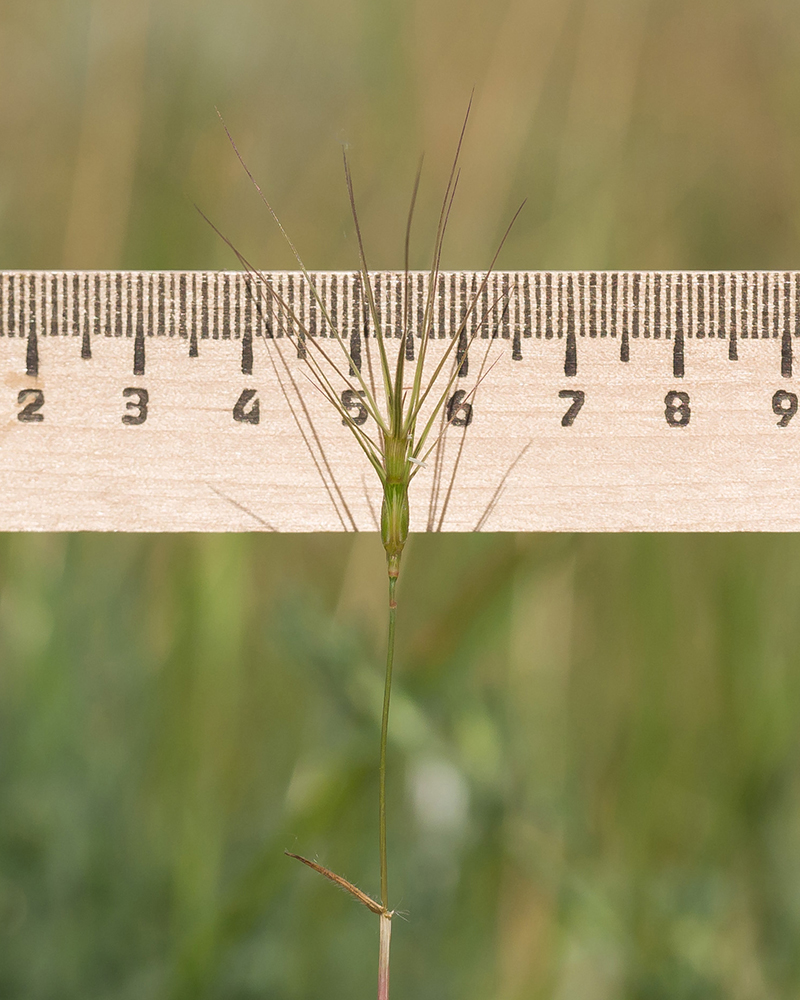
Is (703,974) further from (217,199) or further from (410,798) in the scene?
(217,199)

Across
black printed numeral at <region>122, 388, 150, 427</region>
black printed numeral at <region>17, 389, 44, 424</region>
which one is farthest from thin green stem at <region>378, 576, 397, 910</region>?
black printed numeral at <region>17, 389, 44, 424</region>

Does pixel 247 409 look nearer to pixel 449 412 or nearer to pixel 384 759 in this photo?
pixel 449 412

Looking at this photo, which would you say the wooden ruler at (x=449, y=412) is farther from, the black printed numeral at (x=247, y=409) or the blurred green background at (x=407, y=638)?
the blurred green background at (x=407, y=638)

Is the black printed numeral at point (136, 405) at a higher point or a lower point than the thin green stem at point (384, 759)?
higher

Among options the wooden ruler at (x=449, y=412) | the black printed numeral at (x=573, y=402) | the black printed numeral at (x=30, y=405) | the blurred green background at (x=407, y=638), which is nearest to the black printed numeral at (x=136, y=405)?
the wooden ruler at (x=449, y=412)

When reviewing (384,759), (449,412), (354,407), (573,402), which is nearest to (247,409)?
(354,407)

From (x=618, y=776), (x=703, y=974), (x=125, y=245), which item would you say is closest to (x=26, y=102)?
(x=125, y=245)

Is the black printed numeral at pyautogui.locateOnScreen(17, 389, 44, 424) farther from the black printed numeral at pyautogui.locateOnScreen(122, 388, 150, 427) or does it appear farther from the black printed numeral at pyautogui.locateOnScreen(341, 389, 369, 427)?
the black printed numeral at pyautogui.locateOnScreen(341, 389, 369, 427)
